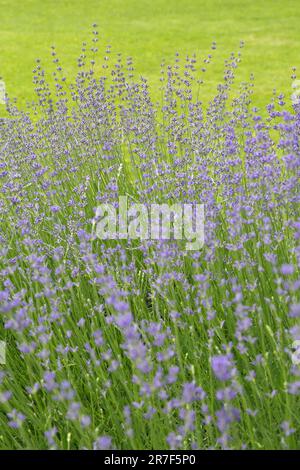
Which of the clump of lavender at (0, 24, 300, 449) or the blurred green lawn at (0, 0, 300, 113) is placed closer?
the clump of lavender at (0, 24, 300, 449)

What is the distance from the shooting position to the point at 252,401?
2809 mm

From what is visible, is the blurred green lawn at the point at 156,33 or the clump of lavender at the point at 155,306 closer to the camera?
the clump of lavender at the point at 155,306

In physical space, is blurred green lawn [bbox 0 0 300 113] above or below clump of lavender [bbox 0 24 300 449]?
above

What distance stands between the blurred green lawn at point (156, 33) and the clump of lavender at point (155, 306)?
7.13m

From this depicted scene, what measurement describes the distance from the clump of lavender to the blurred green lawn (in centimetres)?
713

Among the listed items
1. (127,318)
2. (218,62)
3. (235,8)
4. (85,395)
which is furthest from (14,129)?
(235,8)

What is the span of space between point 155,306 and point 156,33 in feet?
49.4

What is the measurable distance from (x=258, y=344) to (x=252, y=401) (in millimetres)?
351

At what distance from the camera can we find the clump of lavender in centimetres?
218

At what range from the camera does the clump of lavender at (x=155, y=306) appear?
2.18m

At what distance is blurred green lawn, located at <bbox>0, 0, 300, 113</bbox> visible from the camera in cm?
1368

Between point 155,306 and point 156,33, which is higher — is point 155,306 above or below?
below

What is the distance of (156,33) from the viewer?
16719 mm

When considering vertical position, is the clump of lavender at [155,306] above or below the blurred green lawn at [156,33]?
below
